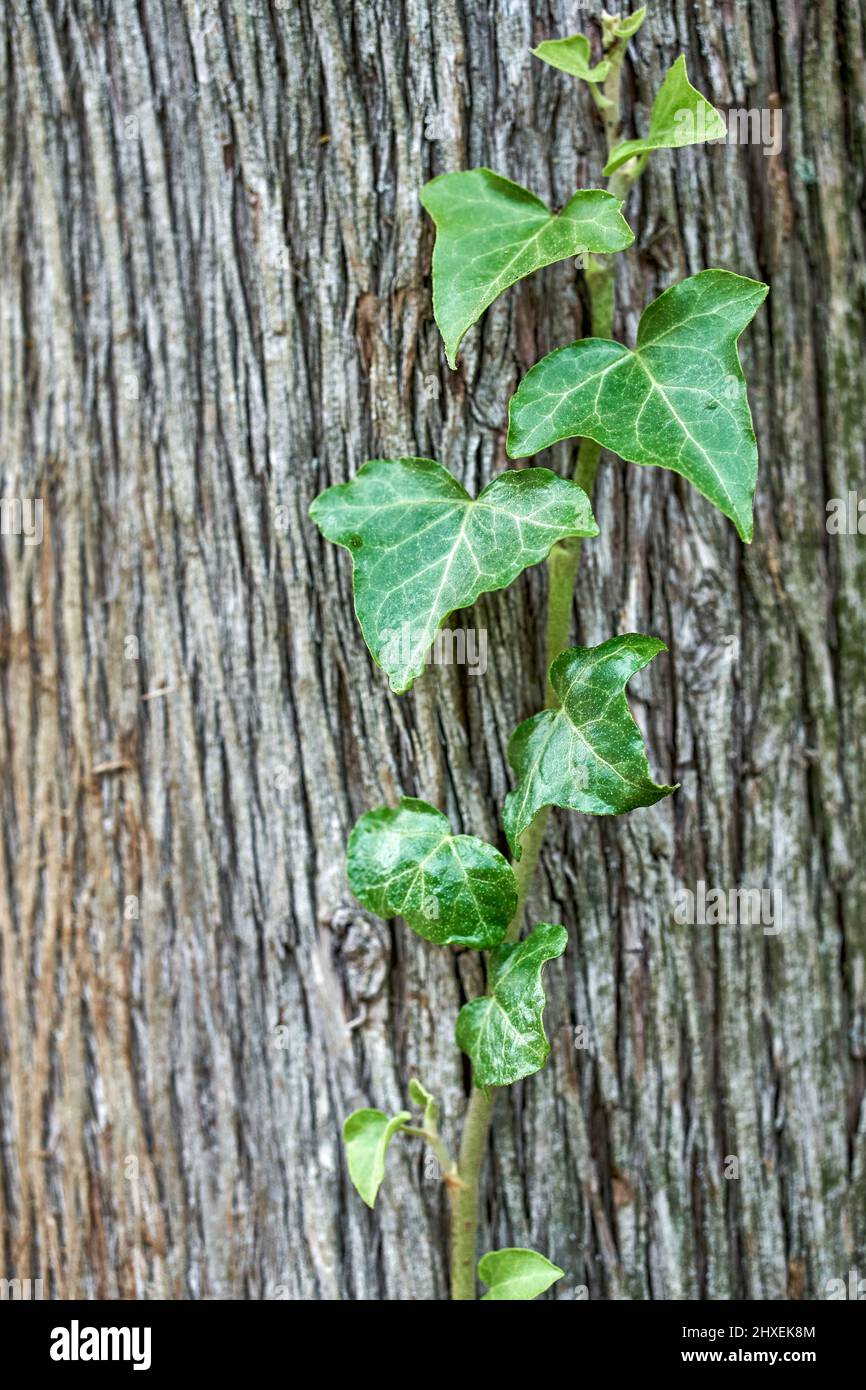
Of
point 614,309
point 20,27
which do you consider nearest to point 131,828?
point 614,309

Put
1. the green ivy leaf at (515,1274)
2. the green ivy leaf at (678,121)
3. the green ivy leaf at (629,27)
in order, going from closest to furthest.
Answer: the green ivy leaf at (678,121), the green ivy leaf at (629,27), the green ivy leaf at (515,1274)

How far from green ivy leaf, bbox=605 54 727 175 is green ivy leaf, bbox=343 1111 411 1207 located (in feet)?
3.62

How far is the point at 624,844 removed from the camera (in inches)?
49.7

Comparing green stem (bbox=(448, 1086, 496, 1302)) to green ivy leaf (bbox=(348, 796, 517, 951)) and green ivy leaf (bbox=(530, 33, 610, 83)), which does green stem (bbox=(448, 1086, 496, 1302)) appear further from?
green ivy leaf (bbox=(530, 33, 610, 83))

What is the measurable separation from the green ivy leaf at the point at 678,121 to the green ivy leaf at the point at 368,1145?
1104mm

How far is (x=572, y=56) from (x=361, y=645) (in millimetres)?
705

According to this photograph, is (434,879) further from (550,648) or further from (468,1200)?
(468,1200)

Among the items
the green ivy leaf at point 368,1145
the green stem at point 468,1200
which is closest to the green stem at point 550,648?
the green stem at point 468,1200

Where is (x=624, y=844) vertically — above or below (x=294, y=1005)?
above

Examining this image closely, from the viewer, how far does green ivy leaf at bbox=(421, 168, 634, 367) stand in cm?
98

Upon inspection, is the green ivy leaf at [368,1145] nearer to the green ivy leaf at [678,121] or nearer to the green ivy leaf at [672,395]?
the green ivy leaf at [672,395]

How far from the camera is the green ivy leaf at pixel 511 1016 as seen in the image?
1020mm

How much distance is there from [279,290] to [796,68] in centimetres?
73
